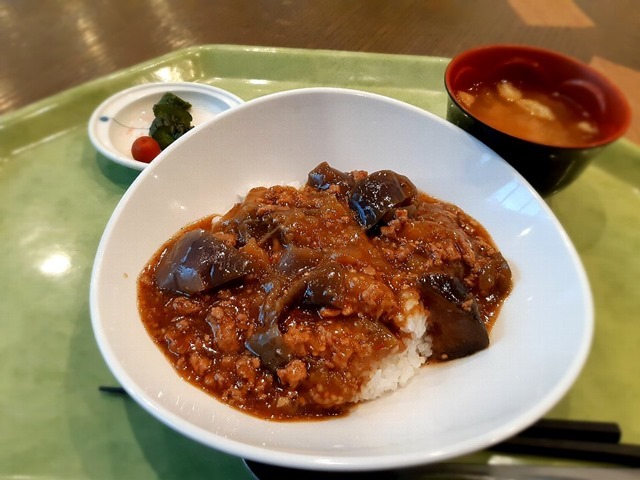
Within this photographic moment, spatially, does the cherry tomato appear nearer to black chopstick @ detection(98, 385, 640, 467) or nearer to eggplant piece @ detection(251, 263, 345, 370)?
eggplant piece @ detection(251, 263, 345, 370)

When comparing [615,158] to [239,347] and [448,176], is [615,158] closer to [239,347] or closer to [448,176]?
[448,176]

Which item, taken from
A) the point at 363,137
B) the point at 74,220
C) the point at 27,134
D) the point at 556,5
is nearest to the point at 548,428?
the point at 363,137

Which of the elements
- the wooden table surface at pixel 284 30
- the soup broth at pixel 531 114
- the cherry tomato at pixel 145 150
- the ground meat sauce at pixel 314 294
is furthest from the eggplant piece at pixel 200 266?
the wooden table surface at pixel 284 30

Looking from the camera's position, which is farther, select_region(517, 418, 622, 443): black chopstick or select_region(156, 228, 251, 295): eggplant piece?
select_region(156, 228, 251, 295): eggplant piece

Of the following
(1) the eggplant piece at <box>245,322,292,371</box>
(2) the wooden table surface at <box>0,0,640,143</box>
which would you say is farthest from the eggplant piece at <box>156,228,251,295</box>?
(2) the wooden table surface at <box>0,0,640,143</box>

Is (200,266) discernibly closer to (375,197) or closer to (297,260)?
(297,260)

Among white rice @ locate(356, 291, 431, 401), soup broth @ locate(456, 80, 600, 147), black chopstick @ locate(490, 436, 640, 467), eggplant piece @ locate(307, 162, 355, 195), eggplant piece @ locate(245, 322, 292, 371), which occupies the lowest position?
black chopstick @ locate(490, 436, 640, 467)

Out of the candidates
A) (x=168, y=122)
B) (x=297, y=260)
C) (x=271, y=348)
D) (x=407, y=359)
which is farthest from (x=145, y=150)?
(x=407, y=359)
